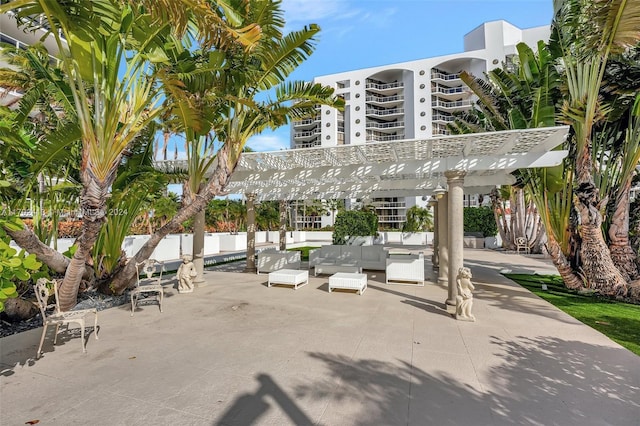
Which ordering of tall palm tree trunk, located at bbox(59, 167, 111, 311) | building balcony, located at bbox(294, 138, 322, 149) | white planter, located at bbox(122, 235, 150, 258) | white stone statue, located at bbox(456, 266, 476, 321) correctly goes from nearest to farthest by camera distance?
tall palm tree trunk, located at bbox(59, 167, 111, 311) < white stone statue, located at bbox(456, 266, 476, 321) < white planter, located at bbox(122, 235, 150, 258) < building balcony, located at bbox(294, 138, 322, 149)

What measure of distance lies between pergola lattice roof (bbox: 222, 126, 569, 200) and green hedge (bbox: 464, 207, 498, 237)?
17.4 m

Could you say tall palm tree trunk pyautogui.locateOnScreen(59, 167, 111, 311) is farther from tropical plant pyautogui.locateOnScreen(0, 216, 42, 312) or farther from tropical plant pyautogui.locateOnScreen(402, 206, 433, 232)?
tropical plant pyautogui.locateOnScreen(402, 206, 433, 232)

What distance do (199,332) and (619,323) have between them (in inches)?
354

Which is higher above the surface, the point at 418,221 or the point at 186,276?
the point at 418,221

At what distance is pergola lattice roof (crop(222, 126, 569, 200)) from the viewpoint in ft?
23.5

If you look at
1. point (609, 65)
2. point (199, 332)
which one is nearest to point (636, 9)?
point (609, 65)

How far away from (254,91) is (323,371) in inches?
245

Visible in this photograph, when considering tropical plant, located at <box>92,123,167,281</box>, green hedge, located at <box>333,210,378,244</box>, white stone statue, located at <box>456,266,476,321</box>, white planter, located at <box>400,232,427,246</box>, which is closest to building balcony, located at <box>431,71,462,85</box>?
white planter, located at <box>400,232,427,246</box>

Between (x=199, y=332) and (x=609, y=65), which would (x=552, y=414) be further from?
(x=609, y=65)

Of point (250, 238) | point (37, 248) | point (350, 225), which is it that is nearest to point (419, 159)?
point (250, 238)

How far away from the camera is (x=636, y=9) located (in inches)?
223

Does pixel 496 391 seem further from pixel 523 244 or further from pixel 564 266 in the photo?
pixel 523 244

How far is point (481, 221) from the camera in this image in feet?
93.1

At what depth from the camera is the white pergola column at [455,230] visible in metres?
7.54
